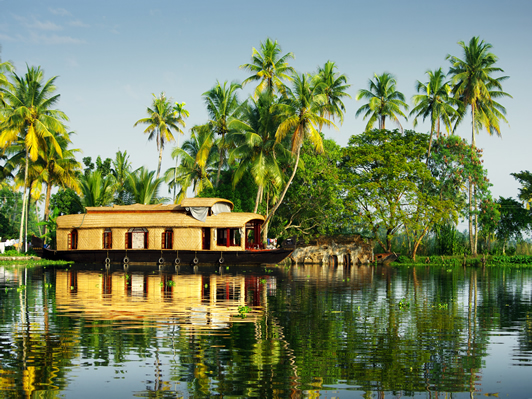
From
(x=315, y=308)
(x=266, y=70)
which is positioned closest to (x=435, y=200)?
(x=266, y=70)

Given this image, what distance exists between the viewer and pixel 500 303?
13398mm

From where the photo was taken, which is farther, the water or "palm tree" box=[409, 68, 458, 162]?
"palm tree" box=[409, 68, 458, 162]

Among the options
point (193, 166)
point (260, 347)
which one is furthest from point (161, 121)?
point (260, 347)

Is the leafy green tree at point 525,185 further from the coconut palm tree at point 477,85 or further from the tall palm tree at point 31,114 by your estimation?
the tall palm tree at point 31,114

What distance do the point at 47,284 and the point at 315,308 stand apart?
30.4ft

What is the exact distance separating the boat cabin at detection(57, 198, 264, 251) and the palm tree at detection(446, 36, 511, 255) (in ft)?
64.9

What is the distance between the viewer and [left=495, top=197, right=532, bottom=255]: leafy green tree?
40.8 metres

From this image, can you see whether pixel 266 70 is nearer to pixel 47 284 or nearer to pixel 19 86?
pixel 19 86

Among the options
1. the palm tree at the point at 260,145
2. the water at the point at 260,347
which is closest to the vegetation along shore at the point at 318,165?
the palm tree at the point at 260,145

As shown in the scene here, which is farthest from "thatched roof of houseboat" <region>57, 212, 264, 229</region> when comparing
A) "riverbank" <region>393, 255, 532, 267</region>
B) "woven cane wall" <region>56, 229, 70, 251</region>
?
"riverbank" <region>393, 255, 532, 267</region>

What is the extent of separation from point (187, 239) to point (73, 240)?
302 inches

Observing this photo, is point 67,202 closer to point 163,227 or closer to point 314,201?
point 163,227

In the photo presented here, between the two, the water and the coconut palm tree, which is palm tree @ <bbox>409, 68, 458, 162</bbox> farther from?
the water

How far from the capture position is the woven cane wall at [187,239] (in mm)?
29969
